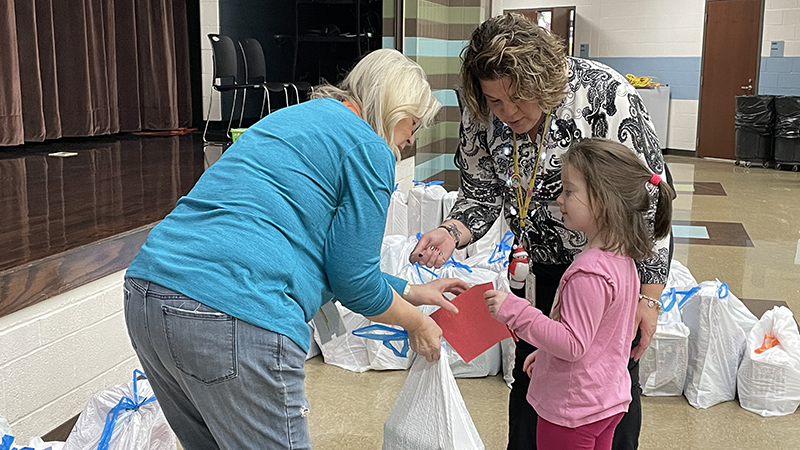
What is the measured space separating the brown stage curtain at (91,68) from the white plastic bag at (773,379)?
503cm

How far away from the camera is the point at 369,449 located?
2.29 meters

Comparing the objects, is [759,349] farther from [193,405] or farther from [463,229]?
[193,405]

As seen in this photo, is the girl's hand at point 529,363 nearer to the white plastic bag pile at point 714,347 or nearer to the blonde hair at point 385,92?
the blonde hair at point 385,92

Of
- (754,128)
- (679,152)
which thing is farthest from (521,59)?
(679,152)

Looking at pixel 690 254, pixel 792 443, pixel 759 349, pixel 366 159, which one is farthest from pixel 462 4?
pixel 366 159

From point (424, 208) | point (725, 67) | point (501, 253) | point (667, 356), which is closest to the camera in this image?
point (667, 356)

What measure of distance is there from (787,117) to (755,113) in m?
0.40

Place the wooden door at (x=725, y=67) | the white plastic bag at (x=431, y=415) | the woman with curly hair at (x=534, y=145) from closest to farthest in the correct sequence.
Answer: the woman with curly hair at (x=534, y=145), the white plastic bag at (x=431, y=415), the wooden door at (x=725, y=67)

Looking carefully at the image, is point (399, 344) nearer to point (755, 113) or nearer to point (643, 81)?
point (755, 113)

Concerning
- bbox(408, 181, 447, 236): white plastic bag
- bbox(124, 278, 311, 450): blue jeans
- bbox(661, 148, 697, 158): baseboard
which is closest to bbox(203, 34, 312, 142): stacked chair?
bbox(408, 181, 447, 236): white plastic bag

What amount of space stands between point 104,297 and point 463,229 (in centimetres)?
105

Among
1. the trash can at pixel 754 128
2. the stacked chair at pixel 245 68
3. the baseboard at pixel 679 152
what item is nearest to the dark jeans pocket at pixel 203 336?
the stacked chair at pixel 245 68

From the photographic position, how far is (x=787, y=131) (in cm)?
893

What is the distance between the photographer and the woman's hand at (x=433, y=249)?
5.71 ft
